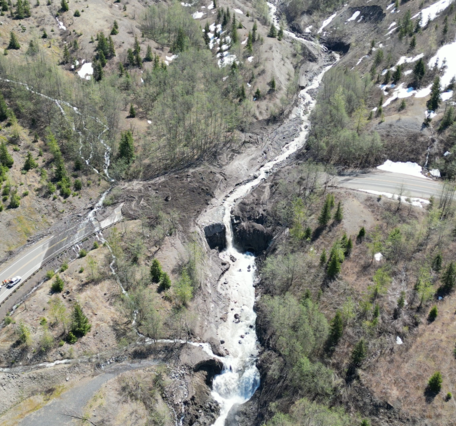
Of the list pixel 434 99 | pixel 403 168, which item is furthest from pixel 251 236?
pixel 434 99

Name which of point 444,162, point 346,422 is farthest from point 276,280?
point 444,162

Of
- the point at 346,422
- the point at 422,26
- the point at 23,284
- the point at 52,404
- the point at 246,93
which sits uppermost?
the point at 422,26

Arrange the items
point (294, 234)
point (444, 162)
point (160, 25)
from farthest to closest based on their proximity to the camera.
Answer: point (160, 25), point (444, 162), point (294, 234)

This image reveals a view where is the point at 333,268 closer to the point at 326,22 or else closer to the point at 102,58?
the point at 102,58

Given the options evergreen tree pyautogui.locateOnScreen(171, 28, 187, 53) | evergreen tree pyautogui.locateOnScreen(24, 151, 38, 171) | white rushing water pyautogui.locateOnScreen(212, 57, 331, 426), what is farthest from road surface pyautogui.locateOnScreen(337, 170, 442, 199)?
evergreen tree pyautogui.locateOnScreen(171, 28, 187, 53)

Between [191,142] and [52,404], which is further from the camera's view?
[191,142]

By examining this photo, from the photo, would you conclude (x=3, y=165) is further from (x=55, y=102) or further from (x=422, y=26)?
(x=422, y=26)

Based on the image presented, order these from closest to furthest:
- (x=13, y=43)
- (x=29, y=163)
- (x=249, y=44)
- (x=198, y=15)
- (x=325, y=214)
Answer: (x=325, y=214) → (x=29, y=163) → (x=13, y=43) → (x=249, y=44) → (x=198, y=15)
